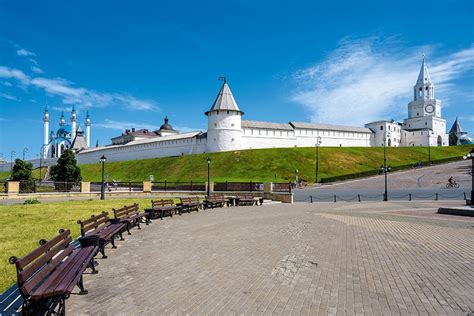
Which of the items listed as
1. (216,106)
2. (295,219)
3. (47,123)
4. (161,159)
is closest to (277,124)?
(216,106)

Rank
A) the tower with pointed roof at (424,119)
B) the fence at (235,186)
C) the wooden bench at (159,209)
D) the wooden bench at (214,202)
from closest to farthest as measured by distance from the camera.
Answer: the wooden bench at (159,209) → the wooden bench at (214,202) → the fence at (235,186) → the tower with pointed roof at (424,119)

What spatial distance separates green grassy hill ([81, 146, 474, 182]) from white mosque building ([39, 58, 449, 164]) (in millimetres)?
6047

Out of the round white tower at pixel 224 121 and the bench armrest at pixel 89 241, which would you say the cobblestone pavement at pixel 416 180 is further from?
the bench armrest at pixel 89 241

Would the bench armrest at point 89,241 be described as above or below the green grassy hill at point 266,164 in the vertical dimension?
below

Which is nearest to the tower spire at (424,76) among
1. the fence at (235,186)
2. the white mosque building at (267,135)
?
the white mosque building at (267,135)

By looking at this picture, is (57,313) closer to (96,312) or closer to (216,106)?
(96,312)

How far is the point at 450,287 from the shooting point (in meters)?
6.05

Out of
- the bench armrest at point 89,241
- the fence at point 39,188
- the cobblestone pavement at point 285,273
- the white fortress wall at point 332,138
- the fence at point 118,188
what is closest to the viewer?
the cobblestone pavement at point 285,273

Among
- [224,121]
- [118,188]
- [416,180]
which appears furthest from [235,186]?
[224,121]

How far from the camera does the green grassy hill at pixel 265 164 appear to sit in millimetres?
61594

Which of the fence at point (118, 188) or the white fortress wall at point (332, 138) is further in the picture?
the white fortress wall at point (332, 138)

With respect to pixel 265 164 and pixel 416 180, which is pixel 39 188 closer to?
pixel 265 164

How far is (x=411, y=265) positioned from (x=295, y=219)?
8395 mm

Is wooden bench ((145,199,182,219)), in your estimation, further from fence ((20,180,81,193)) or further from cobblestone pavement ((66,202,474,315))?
fence ((20,180,81,193))
